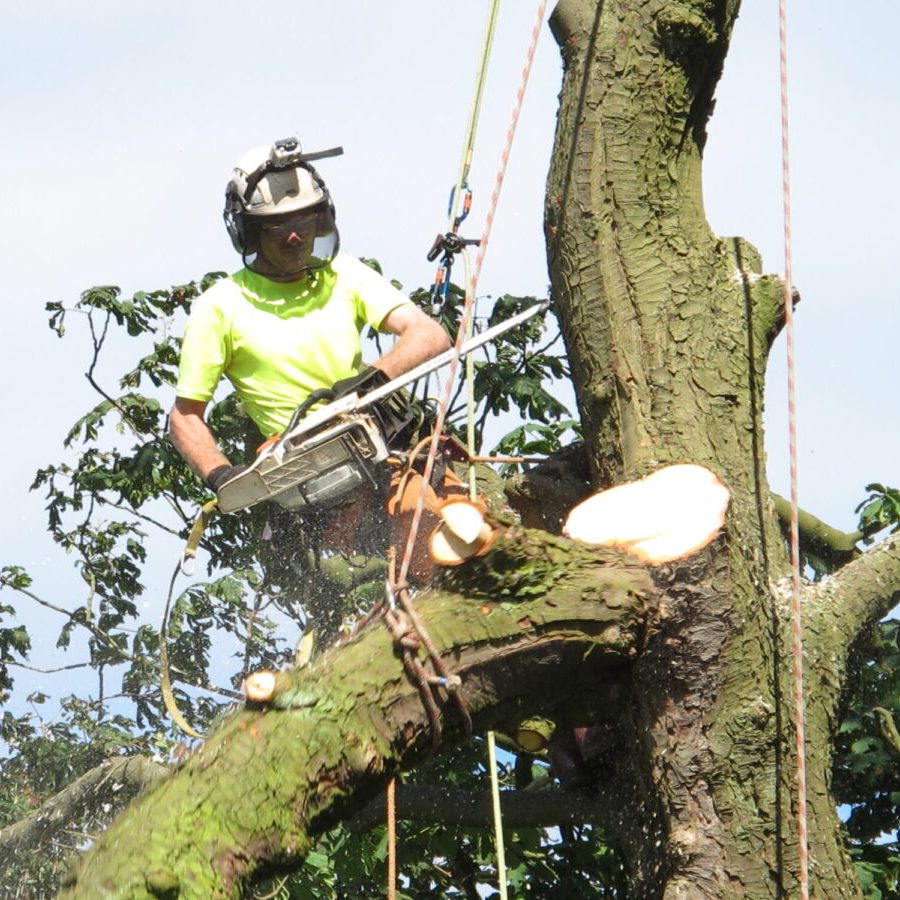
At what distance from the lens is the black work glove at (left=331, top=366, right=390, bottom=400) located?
436cm

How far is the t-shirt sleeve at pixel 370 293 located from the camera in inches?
184

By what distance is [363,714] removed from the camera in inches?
119

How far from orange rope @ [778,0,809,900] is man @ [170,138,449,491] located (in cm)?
118

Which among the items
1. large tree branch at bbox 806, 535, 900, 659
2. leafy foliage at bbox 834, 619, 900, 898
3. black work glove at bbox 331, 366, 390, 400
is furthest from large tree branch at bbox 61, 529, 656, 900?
leafy foliage at bbox 834, 619, 900, 898

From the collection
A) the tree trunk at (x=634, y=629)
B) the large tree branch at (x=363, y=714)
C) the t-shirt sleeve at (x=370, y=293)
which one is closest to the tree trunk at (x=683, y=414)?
the tree trunk at (x=634, y=629)

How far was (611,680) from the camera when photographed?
3451 mm

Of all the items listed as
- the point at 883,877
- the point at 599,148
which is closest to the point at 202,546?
the point at 883,877

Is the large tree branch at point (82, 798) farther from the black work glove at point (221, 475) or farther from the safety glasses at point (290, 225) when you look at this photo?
the safety glasses at point (290, 225)

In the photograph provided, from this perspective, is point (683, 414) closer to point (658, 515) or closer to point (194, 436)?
point (658, 515)

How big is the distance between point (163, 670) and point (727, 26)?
2.34m

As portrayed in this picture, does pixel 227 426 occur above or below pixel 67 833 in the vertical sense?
above

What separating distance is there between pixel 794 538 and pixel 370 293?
174cm

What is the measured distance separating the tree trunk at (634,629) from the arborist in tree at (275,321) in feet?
3.34

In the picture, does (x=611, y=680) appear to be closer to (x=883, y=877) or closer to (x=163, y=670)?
(x=163, y=670)
